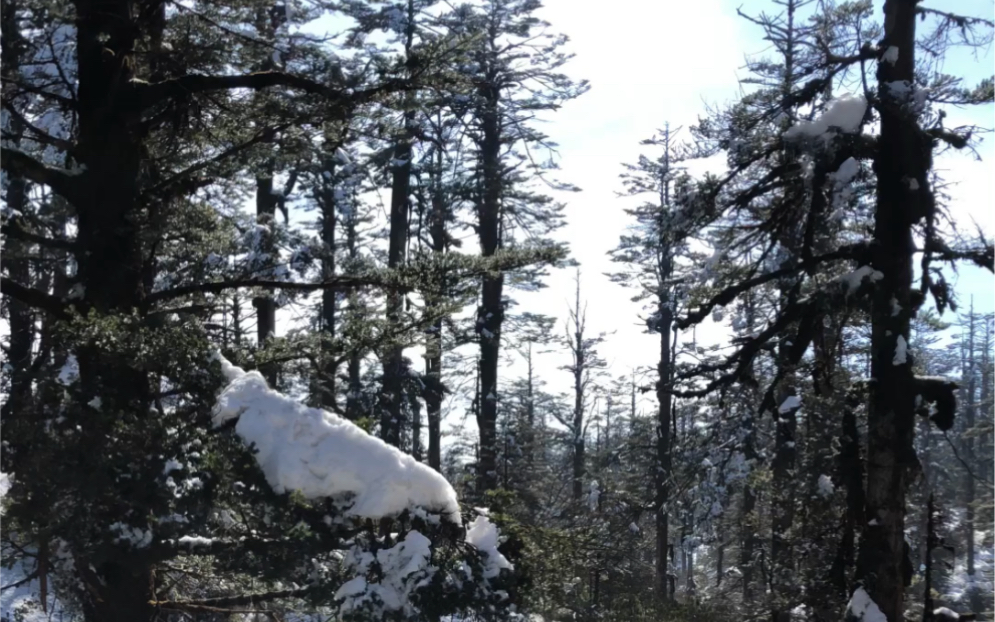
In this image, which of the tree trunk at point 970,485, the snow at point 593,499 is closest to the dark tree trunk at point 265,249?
the snow at point 593,499

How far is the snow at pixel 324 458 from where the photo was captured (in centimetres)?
526

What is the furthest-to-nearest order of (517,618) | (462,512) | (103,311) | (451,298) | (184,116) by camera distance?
(451,298)
(184,116)
(103,311)
(462,512)
(517,618)

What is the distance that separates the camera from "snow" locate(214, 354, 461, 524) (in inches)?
207

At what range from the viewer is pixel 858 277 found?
339 inches

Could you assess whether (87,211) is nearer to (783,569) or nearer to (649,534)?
(783,569)

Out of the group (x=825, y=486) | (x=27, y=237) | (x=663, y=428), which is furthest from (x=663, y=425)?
(x=27, y=237)

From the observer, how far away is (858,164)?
8.44m

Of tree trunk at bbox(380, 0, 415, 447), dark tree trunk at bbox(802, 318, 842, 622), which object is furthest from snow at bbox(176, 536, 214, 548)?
tree trunk at bbox(380, 0, 415, 447)

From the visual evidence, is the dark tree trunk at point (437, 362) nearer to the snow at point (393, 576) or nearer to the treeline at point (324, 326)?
the treeline at point (324, 326)

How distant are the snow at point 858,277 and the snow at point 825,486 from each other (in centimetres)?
441

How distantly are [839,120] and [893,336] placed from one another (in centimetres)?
232

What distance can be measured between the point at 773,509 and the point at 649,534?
1424cm

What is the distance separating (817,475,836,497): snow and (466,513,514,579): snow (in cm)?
785

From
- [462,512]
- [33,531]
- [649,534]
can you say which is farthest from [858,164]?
[649,534]
